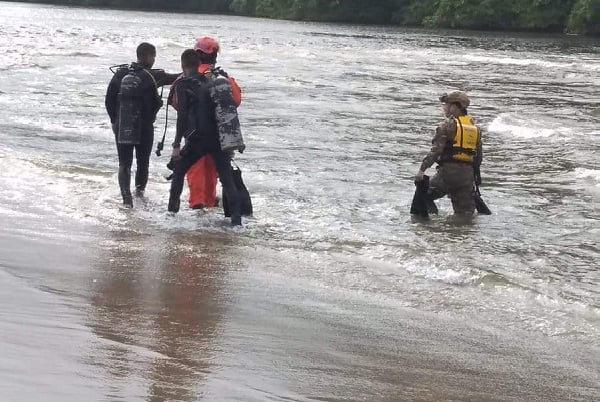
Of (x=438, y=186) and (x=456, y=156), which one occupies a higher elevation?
(x=456, y=156)

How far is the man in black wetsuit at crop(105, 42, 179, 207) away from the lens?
877 cm

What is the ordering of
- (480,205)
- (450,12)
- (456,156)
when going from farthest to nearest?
(450,12), (480,205), (456,156)

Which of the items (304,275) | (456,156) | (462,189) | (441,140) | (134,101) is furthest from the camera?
(462,189)

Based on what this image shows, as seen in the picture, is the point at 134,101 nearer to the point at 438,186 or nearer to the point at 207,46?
the point at 207,46

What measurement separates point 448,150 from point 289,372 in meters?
4.93

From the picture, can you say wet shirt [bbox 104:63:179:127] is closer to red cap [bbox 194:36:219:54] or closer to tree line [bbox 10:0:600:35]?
red cap [bbox 194:36:219:54]

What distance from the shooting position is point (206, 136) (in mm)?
8328

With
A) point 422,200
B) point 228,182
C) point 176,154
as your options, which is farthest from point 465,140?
point 176,154

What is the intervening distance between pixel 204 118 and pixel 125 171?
1.35 meters

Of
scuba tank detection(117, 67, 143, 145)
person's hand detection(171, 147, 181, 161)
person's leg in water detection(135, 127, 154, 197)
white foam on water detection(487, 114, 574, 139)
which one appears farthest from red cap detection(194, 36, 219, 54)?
white foam on water detection(487, 114, 574, 139)

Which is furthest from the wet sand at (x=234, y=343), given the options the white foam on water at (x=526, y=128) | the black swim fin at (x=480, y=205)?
the white foam on water at (x=526, y=128)

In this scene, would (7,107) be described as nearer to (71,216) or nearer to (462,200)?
(71,216)

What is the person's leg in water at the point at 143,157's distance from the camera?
916 cm

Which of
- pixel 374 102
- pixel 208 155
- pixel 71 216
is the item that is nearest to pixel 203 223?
pixel 208 155
